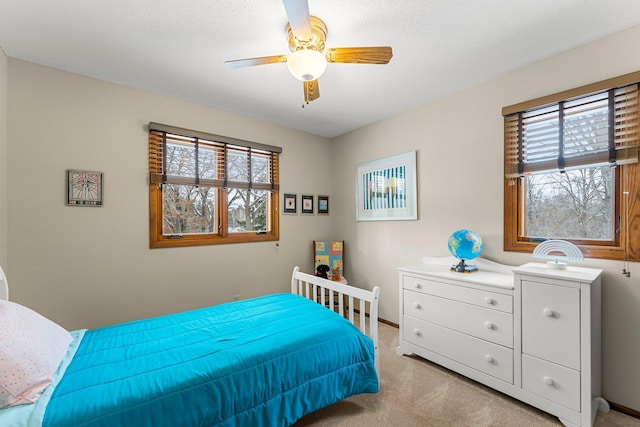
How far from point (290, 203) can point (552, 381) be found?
2940 mm

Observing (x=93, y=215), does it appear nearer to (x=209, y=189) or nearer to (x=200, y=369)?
(x=209, y=189)

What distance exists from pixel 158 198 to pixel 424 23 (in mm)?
2674

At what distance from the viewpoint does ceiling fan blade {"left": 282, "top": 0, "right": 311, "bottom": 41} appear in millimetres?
1314

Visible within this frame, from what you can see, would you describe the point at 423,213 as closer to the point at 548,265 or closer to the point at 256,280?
the point at 548,265

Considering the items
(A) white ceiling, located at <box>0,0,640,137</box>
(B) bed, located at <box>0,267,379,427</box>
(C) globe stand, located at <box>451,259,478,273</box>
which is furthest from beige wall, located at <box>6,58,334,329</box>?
(C) globe stand, located at <box>451,259,478,273</box>

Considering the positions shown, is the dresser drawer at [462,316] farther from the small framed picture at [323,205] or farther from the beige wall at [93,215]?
the beige wall at [93,215]

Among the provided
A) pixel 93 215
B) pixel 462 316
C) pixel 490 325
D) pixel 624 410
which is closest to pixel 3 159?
pixel 93 215

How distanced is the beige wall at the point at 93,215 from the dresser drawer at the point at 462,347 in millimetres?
1934

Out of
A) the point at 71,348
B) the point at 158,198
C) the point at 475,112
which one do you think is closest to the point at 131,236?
the point at 158,198

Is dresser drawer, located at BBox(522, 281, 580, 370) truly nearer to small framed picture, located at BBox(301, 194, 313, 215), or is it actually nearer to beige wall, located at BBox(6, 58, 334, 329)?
small framed picture, located at BBox(301, 194, 313, 215)

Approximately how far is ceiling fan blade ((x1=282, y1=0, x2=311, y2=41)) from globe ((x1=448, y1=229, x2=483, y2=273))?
1960 mm

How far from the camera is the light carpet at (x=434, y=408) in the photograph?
181 centimetres

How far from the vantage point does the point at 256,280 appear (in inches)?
134

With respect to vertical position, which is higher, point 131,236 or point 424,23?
point 424,23
